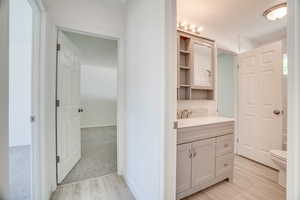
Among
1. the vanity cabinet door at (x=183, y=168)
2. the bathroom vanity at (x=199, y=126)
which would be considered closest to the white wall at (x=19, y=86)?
the bathroom vanity at (x=199, y=126)

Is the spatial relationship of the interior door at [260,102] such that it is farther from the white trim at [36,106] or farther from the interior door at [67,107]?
the white trim at [36,106]

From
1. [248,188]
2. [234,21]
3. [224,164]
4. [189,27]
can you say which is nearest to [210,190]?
[224,164]

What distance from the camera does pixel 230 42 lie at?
310cm

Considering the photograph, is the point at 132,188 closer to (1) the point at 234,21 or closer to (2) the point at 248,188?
(2) the point at 248,188

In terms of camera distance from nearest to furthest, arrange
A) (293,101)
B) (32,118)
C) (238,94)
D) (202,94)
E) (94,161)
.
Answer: (293,101) < (32,118) < (202,94) < (94,161) < (238,94)

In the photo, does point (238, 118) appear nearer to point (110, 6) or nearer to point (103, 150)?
point (103, 150)

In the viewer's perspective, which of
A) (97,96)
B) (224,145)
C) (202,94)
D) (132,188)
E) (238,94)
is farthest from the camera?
(97,96)

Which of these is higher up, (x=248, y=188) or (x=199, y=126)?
(x=199, y=126)

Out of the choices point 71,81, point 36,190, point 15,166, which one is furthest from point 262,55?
point 15,166

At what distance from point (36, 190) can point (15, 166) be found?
122cm

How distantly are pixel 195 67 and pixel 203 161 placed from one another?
142 cm

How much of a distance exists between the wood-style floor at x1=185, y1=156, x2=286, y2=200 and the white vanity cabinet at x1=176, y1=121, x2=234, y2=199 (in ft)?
0.32

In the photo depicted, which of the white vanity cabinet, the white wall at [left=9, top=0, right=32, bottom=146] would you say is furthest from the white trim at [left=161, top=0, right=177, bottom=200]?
the white wall at [left=9, top=0, right=32, bottom=146]

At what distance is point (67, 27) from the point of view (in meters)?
2.01
